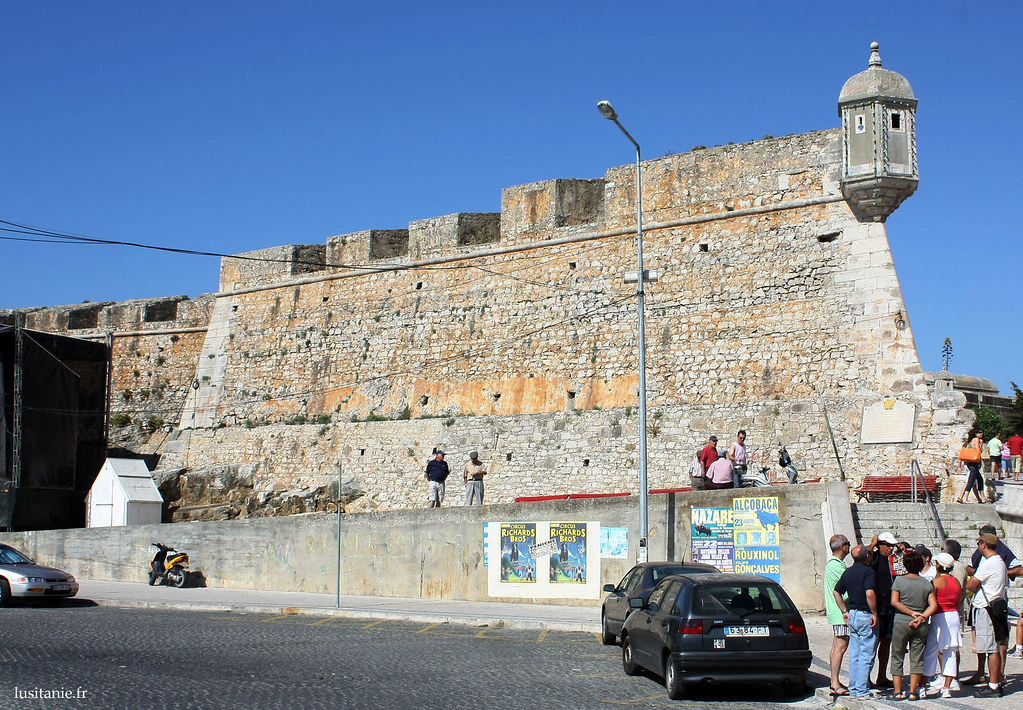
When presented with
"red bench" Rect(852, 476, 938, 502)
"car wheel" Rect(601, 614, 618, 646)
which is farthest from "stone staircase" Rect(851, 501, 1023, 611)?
"car wheel" Rect(601, 614, 618, 646)

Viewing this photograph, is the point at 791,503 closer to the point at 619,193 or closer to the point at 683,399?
the point at 683,399

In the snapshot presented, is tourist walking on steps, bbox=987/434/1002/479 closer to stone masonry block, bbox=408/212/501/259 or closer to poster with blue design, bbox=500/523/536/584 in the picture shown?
poster with blue design, bbox=500/523/536/584

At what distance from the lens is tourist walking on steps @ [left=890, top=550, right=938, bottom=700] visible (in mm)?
9516

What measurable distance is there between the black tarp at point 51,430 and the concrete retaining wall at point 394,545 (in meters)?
4.58

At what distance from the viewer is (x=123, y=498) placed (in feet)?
80.4

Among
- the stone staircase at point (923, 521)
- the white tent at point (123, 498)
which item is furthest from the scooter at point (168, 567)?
the stone staircase at point (923, 521)

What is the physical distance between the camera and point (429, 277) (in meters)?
27.4

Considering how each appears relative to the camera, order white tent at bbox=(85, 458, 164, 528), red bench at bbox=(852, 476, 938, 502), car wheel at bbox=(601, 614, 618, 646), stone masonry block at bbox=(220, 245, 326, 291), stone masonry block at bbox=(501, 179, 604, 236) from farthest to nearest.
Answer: stone masonry block at bbox=(220, 245, 326, 291) < stone masonry block at bbox=(501, 179, 604, 236) < white tent at bbox=(85, 458, 164, 528) < red bench at bbox=(852, 476, 938, 502) < car wheel at bbox=(601, 614, 618, 646)

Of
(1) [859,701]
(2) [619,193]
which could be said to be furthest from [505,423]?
(1) [859,701]

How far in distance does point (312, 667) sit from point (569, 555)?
7409 mm

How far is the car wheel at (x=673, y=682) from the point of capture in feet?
31.9

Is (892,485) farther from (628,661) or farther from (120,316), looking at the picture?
(120,316)

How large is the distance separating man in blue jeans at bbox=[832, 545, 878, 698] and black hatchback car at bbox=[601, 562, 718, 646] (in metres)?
2.74

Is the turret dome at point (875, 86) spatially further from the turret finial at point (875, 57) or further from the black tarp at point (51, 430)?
the black tarp at point (51, 430)
